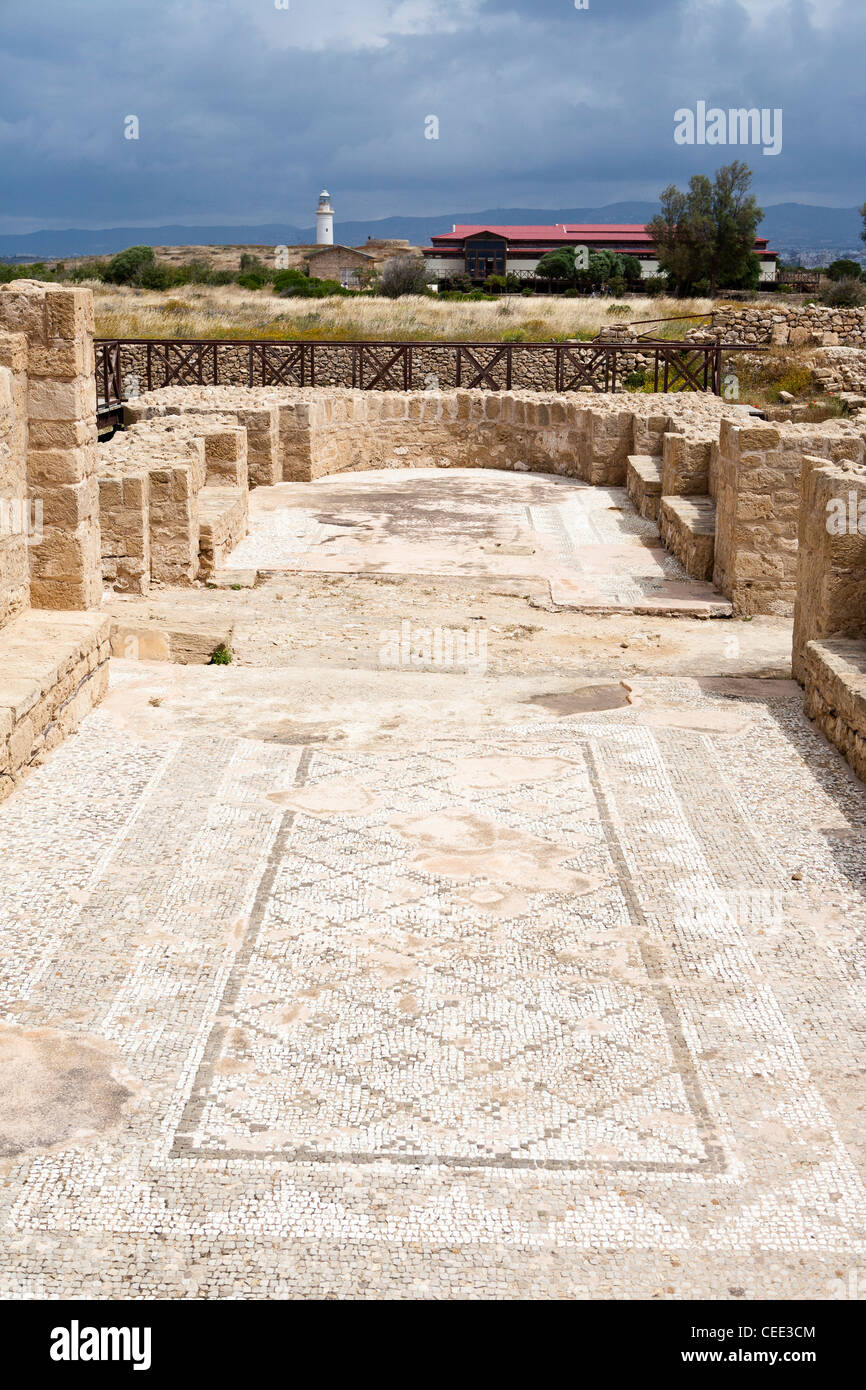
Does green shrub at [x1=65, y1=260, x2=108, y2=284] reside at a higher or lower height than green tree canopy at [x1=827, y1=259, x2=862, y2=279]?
lower

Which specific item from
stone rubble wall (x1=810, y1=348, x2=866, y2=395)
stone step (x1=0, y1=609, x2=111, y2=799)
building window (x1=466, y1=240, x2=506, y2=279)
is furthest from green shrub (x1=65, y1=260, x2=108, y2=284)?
stone step (x1=0, y1=609, x2=111, y2=799)

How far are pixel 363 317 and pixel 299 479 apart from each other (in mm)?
19938

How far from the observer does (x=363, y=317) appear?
3444 cm

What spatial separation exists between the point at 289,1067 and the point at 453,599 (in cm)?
683

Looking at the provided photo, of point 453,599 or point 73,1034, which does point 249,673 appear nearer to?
point 453,599

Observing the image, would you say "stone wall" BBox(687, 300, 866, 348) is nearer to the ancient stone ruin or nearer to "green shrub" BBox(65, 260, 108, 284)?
the ancient stone ruin

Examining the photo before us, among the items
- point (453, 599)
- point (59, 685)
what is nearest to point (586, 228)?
point (453, 599)

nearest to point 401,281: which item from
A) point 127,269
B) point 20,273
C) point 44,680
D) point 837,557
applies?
point 127,269

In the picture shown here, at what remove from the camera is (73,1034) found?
149 inches

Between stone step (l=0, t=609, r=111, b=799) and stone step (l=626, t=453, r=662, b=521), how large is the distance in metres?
8.08

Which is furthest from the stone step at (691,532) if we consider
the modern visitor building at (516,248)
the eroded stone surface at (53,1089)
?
the modern visitor building at (516,248)

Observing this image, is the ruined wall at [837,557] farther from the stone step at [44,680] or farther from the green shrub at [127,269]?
the green shrub at [127,269]

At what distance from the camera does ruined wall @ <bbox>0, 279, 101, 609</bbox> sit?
6824 mm

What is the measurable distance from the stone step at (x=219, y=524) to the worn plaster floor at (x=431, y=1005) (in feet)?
13.5
